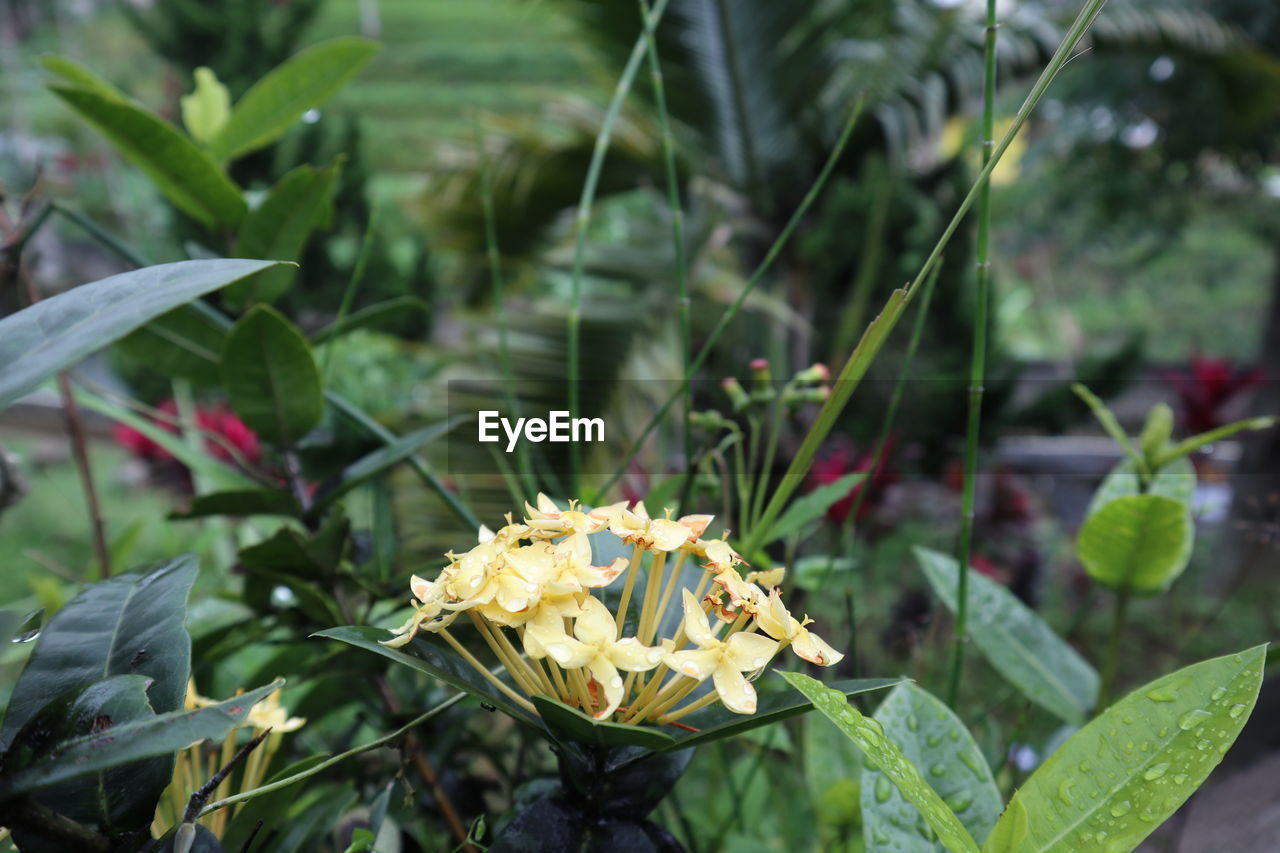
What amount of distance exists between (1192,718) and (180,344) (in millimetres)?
525

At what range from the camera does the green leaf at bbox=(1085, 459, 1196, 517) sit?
52 cm

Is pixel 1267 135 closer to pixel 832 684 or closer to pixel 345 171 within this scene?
pixel 832 684

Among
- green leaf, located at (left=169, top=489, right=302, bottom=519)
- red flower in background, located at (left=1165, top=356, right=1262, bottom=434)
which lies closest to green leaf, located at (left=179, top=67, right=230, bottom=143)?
green leaf, located at (left=169, top=489, right=302, bottom=519)

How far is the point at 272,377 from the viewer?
426 mm

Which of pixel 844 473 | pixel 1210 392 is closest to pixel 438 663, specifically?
pixel 844 473

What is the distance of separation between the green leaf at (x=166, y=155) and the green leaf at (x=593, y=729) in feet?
1.20

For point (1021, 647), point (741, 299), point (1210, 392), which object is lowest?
point (1210, 392)

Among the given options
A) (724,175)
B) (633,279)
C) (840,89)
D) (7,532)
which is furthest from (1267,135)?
(7,532)

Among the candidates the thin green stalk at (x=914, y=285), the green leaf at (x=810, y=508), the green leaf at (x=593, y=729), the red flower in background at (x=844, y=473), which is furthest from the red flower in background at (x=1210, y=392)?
the green leaf at (x=593, y=729)

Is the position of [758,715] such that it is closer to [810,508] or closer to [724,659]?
[724,659]

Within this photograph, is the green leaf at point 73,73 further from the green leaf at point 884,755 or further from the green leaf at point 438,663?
the green leaf at point 884,755

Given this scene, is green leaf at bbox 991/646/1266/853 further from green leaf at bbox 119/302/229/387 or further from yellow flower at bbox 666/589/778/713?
green leaf at bbox 119/302/229/387

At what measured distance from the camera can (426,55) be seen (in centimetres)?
1028

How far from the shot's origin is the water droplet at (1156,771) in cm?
31
